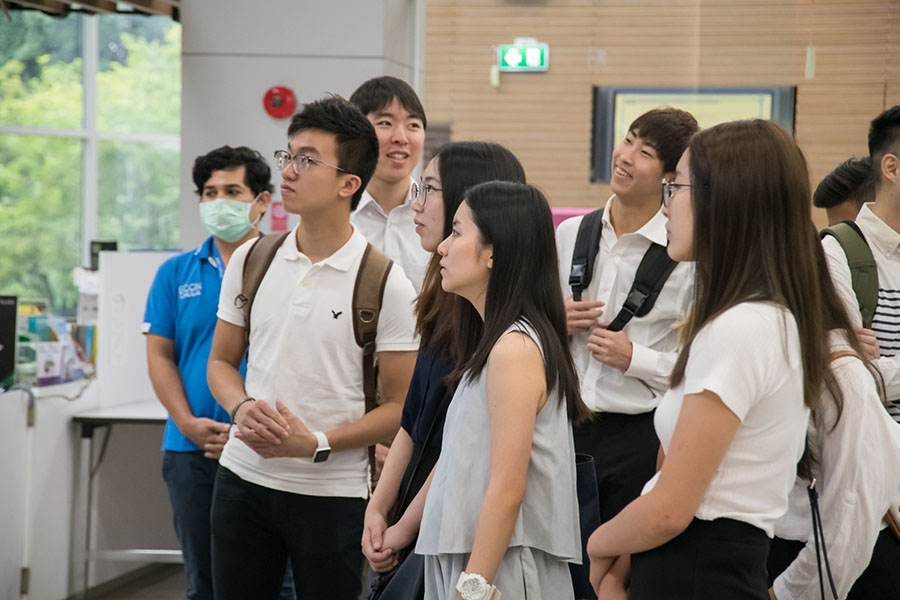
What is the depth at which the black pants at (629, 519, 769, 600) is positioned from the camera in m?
1.47

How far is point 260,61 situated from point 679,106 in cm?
246

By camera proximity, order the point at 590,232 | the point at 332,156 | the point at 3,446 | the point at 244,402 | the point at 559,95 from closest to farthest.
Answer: the point at 244,402, the point at 332,156, the point at 590,232, the point at 3,446, the point at 559,95

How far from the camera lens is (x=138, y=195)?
1052cm

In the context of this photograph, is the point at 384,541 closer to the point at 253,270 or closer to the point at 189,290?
the point at 253,270

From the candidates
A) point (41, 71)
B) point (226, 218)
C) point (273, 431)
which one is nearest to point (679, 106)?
point (226, 218)

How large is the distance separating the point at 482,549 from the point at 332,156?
4.02 ft

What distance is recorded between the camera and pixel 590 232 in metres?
2.68

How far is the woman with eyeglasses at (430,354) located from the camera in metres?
2.04

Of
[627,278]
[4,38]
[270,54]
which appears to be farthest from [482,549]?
[4,38]

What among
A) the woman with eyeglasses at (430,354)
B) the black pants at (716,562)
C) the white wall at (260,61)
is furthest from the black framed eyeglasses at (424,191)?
the white wall at (260,61)

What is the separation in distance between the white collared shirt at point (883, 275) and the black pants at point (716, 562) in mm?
998

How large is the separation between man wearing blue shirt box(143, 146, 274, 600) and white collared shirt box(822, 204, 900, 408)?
1.87 meters

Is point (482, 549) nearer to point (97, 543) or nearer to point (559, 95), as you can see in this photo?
point (97, 543)

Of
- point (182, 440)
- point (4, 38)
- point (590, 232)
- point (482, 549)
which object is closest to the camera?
point (482, 549)
